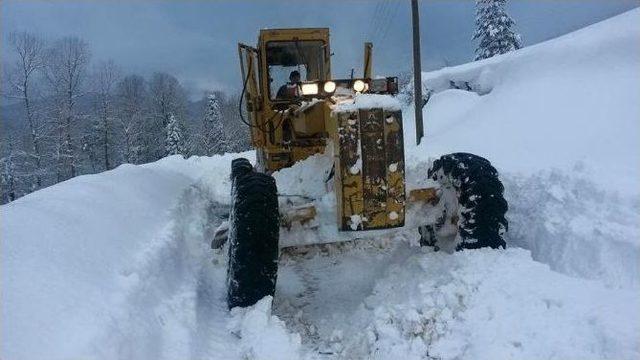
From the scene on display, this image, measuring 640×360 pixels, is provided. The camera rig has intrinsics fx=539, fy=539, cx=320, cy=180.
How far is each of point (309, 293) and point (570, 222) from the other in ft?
9.04

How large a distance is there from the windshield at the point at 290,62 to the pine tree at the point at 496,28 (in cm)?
3048

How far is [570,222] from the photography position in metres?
5.44

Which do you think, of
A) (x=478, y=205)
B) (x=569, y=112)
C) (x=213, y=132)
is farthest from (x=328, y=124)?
(x=213, y=132)

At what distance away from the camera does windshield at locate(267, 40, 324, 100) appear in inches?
310

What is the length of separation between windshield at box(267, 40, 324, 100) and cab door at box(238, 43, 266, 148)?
25 cm

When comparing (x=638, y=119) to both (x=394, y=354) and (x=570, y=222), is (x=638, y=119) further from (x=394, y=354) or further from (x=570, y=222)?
(x=394, y=354)

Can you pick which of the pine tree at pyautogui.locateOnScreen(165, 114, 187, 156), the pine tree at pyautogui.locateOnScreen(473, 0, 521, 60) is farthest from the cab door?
the pine tree at pyautogui.locateOnScreen(165, 114, 187, 156)

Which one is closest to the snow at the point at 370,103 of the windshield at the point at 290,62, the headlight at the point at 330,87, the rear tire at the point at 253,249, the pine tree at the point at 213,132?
the headlight at the point at 330,87

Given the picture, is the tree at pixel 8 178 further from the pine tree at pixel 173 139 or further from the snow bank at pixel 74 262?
the snow bank at pixel 74 262

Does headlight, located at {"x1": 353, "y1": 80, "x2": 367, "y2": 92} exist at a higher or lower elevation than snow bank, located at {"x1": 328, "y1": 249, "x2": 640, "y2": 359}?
higher

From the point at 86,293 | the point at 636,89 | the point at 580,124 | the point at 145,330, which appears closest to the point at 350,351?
the point at 145,330

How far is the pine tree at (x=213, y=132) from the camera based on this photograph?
51.9 meters

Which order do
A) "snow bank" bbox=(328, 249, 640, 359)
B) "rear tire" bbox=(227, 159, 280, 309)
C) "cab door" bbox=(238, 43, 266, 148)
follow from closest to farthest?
"snow bank" bbox=(328, 249, 640, 359) → "rear tire" bbox=(227, 159, 280, 309) → "cab door" bbox=(238, 43, 266, 148)

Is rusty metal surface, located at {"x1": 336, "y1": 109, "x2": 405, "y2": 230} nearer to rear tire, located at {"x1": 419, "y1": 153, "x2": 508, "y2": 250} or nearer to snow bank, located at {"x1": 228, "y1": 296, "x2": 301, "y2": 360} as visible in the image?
rear tire, located at {"x1": 419, "y1": 153, "x2": 508, "y2": 250}
